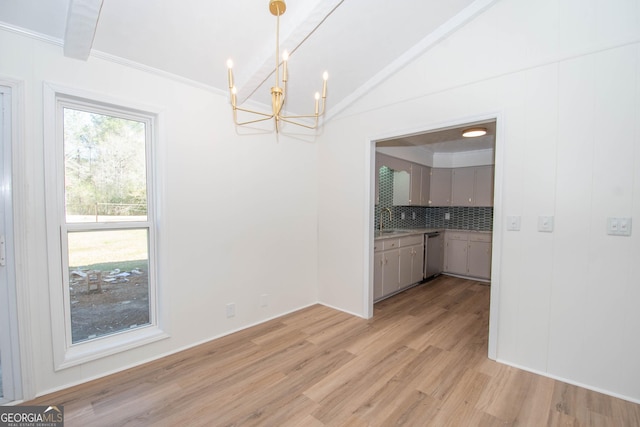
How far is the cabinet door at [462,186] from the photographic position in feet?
17.9

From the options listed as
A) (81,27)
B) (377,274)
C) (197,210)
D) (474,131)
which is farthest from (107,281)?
(474,131)

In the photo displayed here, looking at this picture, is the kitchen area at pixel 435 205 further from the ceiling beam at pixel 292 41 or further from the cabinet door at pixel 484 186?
the ceiling beam at pixel 292 41

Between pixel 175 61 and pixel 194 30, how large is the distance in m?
0.35

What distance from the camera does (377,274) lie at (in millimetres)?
3930

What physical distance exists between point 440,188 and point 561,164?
3613mm

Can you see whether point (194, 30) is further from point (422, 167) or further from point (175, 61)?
point (422, 167)

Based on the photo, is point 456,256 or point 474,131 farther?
point 456,256

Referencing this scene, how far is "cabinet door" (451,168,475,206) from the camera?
5.44m

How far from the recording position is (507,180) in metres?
2.41

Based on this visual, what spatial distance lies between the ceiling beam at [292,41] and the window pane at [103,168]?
1063 millimetres

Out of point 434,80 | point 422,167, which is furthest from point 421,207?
point 434,80

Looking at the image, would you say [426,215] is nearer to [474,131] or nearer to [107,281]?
[474,131]

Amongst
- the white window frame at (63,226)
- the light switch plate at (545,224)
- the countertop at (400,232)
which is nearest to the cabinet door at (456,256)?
the countertop at (400,232)

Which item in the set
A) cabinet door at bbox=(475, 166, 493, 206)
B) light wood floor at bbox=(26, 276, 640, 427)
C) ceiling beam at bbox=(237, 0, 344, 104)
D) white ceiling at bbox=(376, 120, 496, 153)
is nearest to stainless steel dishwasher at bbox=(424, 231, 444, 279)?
cabinet door at bbox=(475, 166, 493, 206)
